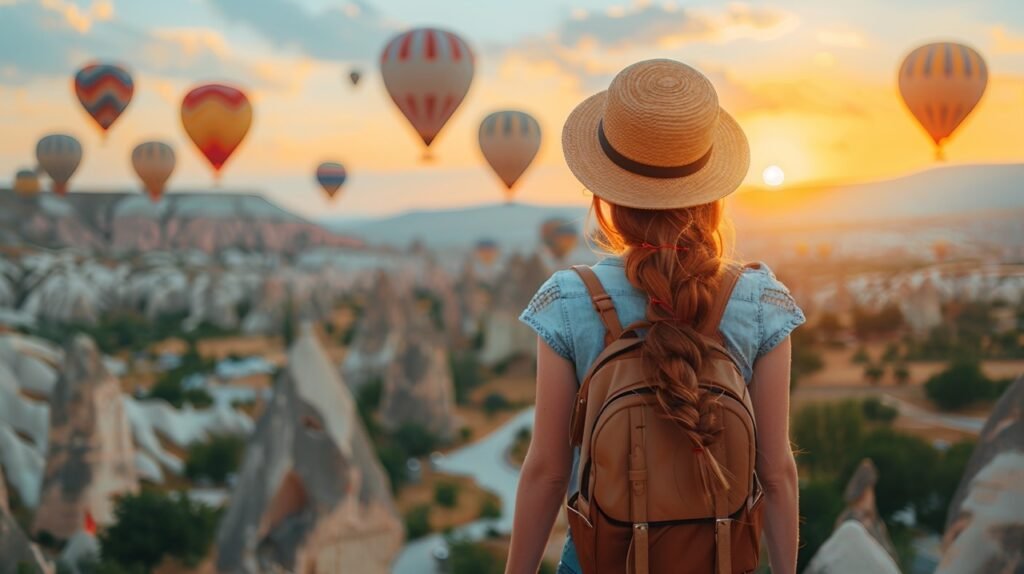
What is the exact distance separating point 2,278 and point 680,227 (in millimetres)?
53101

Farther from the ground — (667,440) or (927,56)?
(927,56)

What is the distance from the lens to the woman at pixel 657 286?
4.66 ft

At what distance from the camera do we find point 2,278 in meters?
48.4

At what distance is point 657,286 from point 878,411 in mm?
18819

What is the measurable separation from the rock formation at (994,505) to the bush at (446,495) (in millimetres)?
11003

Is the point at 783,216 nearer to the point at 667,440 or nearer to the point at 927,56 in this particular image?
the point at 927,56

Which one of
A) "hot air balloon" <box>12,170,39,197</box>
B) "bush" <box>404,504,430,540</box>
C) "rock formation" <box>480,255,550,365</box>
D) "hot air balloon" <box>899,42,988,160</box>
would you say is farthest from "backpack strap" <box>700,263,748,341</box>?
"hot air balloon" <box>12,170,39,197</box>

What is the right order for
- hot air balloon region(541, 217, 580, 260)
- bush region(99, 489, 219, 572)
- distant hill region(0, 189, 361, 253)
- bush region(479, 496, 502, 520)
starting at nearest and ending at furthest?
bush region(99, 489, 219, 572) → bush region(479, 496, 502, 520) → hot air balloon region(541, 217, 580, 260) → distant hill region(0, 189, 361, 253)

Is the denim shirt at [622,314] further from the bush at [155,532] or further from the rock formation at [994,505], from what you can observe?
the bush at [155,532]

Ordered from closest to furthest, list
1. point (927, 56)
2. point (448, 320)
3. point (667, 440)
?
point (667, 440)
point (927, 56)
point (448, 320)

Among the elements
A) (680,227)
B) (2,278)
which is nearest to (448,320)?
(2,278)

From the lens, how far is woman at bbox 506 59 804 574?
142 cm

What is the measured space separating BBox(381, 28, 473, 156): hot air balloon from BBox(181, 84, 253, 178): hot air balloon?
3144mm

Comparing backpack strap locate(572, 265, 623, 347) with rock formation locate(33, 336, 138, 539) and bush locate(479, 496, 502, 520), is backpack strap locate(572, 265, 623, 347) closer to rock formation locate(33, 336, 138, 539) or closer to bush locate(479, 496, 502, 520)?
rock formation locate(33, 336, 138, 539)
